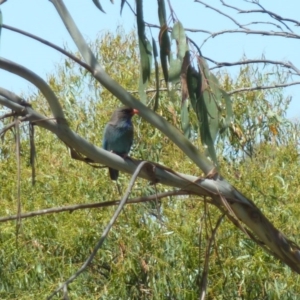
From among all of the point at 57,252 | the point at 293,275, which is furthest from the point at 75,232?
the point at 293,275

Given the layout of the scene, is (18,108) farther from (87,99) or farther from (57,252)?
(87,99)

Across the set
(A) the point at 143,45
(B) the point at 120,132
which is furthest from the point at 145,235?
(A) the point at 143,45

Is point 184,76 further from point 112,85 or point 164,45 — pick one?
point 112,85

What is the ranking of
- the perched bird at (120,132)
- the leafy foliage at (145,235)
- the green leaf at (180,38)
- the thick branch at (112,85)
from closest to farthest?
the thick branch at (112,85)
the green leaf at (180,38)
the perched bird at (120,132)
the leafy foliage at (145,235)

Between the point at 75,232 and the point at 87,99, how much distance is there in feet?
5.51

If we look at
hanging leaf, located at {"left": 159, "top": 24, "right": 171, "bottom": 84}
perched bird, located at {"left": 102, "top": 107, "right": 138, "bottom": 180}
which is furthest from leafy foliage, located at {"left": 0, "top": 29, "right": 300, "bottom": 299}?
hanging leaf, located at {"left": 159, "top": 24, "right": 171, "bottom": 84}

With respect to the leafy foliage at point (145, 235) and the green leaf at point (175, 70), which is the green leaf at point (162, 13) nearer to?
the green leaf at point (175, 70)

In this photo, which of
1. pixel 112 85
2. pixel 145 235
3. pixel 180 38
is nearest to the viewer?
pixel 112 85

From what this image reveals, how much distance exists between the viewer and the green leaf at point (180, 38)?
2.43 meters

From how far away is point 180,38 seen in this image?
7.97ft

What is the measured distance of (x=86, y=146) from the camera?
2197mm

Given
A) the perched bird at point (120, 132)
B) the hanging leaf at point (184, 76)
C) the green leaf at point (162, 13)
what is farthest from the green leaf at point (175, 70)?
the perched bird at point (120, 132)

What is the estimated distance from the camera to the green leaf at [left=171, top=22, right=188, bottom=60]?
7.97ft

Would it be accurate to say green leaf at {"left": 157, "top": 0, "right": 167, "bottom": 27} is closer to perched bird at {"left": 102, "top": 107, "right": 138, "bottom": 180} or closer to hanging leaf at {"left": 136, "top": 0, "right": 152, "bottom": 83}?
hanging leaf at {"left": 136, "top": 0, "right": 152, "bottom": 83}
